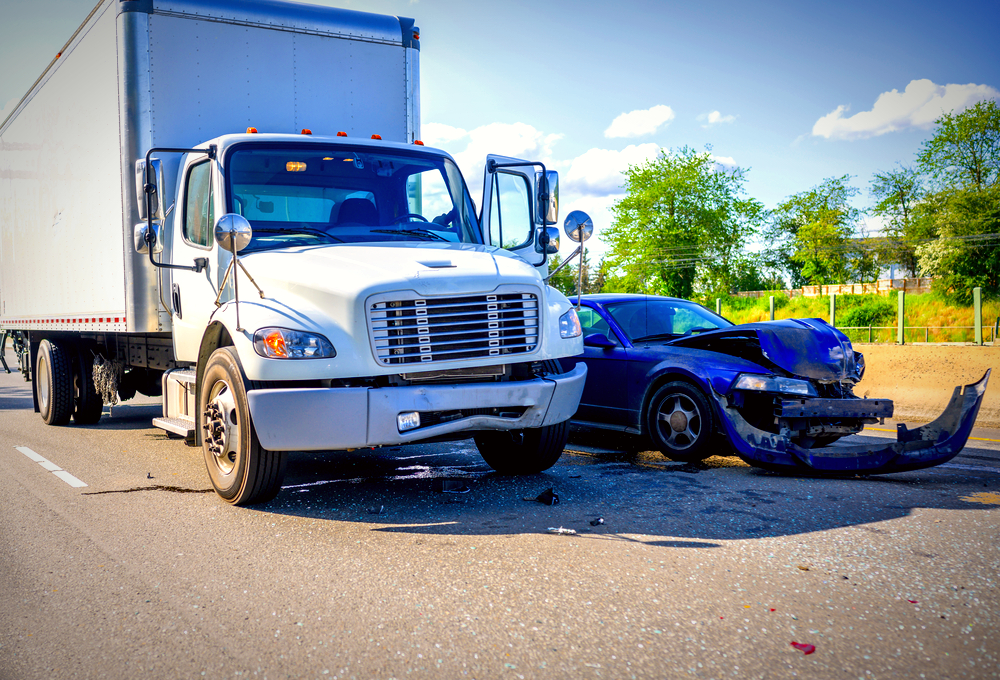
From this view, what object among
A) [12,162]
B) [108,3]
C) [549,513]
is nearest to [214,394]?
[549,513]

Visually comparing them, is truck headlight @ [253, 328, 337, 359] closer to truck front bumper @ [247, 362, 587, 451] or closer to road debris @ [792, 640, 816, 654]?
truck front bumper @ [247, 362, 587, 451]

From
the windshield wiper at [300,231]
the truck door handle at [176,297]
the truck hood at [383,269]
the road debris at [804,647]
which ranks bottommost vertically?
the road debris at [804,647]

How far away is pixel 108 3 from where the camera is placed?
24.1 feet

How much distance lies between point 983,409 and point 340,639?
420 inches

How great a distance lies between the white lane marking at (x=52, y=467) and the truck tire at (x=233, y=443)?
59.8 inches

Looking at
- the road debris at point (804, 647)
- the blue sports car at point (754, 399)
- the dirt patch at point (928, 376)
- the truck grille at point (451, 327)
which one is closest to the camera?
the road debris at point (804, 647)

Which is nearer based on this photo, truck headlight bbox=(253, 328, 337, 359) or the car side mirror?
truck headlight bbox=(253, 328, 337, 359)

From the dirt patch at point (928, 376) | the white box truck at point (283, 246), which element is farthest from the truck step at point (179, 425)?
the dirt patch at point (928, 376)

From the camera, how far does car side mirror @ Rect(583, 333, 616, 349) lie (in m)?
7.90

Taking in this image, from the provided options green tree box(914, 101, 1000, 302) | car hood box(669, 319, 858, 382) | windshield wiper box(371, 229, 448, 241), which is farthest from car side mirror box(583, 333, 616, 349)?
green tree box(914, 101, 1000, 302)

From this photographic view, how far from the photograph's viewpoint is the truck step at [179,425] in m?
6.13

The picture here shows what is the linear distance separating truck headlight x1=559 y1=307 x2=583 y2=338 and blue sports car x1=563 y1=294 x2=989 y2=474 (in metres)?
0.22

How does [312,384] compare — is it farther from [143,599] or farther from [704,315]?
[704,315]

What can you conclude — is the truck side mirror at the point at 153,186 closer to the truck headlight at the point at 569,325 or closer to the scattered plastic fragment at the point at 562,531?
the truck headlight at the point at 569,325
